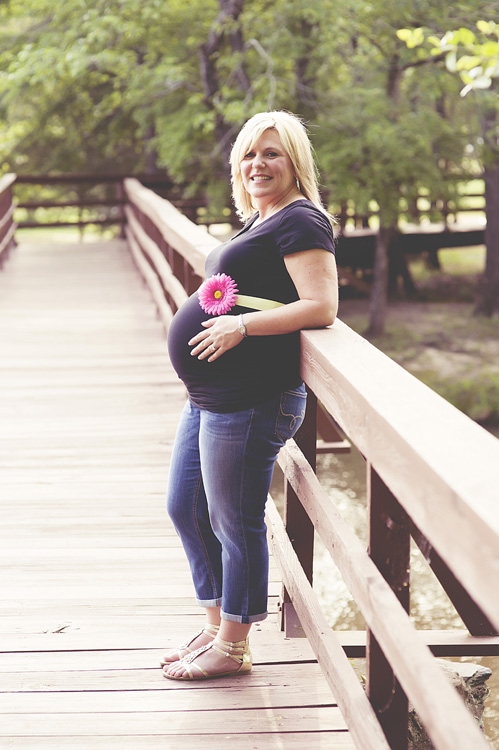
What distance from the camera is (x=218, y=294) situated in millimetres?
2311

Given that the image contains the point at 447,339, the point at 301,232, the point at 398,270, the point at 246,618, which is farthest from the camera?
the point at 398,270

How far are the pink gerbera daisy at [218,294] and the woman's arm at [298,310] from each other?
40 mm

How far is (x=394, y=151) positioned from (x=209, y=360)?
10.2 m

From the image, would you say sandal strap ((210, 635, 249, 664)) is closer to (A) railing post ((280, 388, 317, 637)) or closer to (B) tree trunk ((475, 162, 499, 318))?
(A) railing post ((280, 388, 317, 637))

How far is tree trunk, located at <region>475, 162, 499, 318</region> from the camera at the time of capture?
16.5 meters

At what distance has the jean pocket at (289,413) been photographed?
2.33 meters

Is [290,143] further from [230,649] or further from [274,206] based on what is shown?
[230,649]

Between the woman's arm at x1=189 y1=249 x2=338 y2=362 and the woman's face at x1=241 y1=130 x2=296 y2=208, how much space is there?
0.81ft

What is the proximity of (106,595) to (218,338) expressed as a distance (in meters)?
1.22

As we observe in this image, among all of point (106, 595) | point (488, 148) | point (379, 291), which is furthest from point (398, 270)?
A: point (106, 595)

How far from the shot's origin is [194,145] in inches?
531

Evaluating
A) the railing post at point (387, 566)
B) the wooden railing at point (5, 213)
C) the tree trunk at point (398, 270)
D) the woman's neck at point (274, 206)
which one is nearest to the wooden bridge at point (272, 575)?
the railing post at point (387, 566)

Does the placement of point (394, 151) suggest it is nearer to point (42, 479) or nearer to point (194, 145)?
point (194, 145)

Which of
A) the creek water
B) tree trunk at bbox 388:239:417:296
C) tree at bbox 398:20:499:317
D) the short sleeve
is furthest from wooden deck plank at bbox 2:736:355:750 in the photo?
tree trunk at bbox 388:239:417:296
